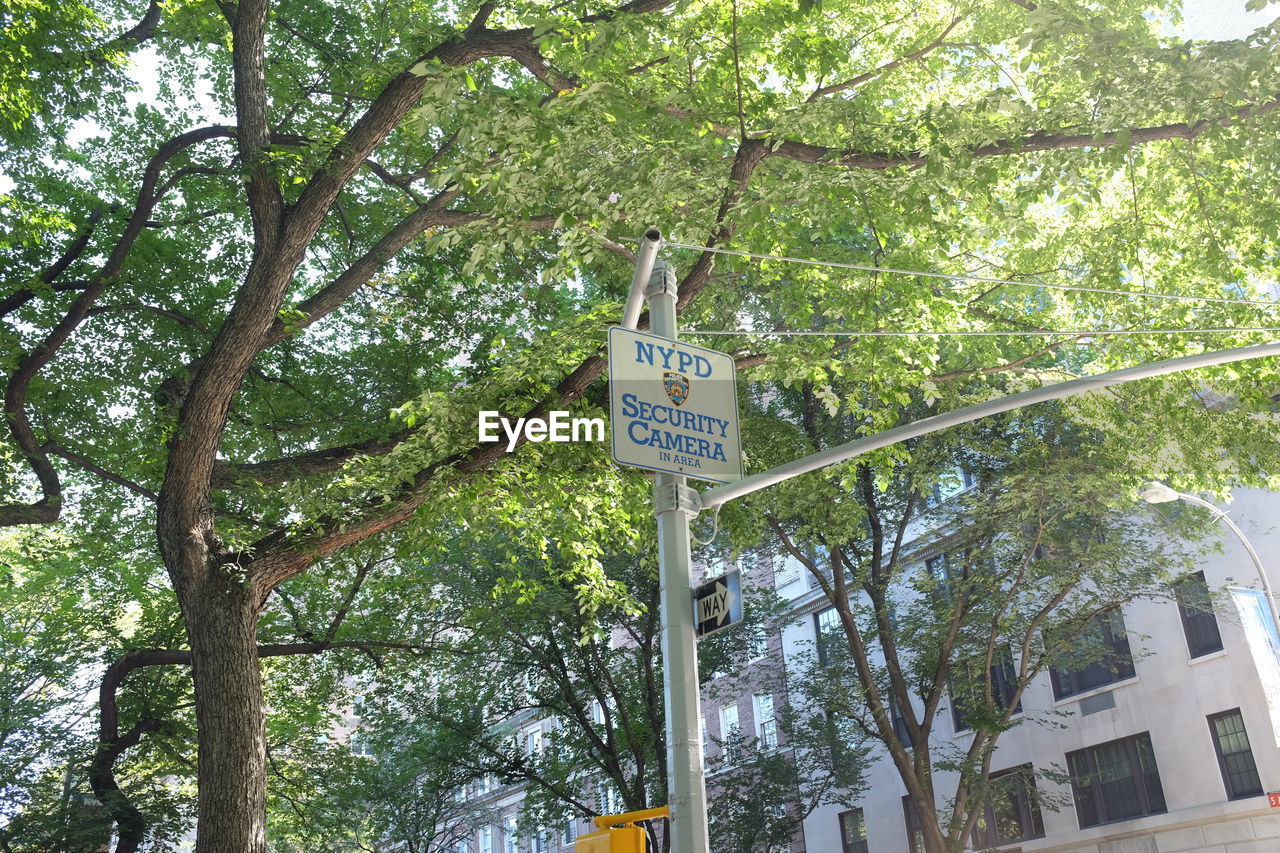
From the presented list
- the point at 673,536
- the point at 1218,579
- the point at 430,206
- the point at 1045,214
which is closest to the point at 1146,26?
the point at 1045,214

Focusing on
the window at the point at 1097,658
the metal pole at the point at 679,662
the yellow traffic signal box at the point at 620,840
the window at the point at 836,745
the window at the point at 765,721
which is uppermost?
the window at the point at 765,721

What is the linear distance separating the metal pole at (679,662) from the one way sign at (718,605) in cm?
7

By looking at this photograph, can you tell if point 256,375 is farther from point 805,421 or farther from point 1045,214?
point 1045,214

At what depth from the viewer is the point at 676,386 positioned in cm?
830

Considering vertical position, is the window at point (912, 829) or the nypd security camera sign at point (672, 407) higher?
the nypd security camera sign at point (672, 407)

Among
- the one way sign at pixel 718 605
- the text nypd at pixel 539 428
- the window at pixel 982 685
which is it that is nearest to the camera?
the one way sign at pixel 718 605

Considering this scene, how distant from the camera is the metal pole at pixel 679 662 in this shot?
7.33 metres

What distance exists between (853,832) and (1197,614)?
13613 millimetres

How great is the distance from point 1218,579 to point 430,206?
64.3ft

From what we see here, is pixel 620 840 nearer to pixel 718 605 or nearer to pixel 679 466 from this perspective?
pixel 718 605

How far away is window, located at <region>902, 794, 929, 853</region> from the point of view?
104 feet

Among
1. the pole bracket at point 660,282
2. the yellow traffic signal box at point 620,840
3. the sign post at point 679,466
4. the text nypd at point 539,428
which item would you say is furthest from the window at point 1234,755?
the yellow traffic signal box at point 620,840

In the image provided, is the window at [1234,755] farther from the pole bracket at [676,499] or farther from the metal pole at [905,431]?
the pole bracket at [676,499]

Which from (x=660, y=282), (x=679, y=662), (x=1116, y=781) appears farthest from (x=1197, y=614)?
(x=679, y=662)
